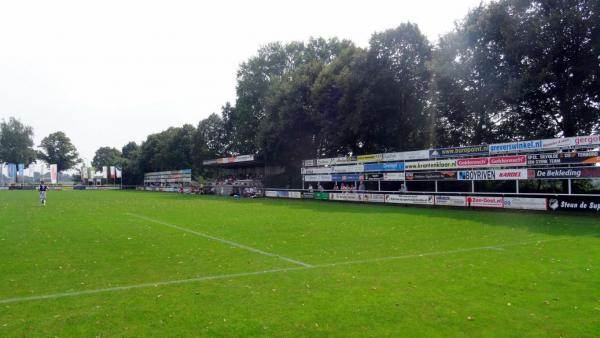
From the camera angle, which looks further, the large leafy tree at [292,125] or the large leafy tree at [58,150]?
the large leafy tree at [58,150]

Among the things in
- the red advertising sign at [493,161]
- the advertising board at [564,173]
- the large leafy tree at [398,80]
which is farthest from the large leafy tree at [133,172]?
the advertising board at [564,173]

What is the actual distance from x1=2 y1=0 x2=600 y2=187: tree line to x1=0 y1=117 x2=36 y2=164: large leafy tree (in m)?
71.7

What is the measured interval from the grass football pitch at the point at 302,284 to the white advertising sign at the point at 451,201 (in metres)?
11.3

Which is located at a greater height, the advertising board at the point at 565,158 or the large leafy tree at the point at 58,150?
the large leafy tree at the point at 58,150

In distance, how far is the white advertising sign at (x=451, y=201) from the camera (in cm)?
2691

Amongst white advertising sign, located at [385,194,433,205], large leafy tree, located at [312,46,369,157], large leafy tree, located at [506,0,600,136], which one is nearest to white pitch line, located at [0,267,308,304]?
white advertising sign, located at [385,194,433,205]

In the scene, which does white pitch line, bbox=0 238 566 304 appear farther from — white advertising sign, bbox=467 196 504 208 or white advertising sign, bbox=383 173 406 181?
white advertising sign, bbox=383 173 406 181

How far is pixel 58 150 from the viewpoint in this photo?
126875 millimetres

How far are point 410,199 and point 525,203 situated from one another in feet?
28.2

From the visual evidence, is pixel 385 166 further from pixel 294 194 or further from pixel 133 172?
pixel 133 172

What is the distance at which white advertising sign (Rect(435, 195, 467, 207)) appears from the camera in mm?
26914

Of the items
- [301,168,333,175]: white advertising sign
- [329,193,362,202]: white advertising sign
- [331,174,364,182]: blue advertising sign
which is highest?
[301,168,333,175]: white advertising sign

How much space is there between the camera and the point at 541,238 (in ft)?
45.8

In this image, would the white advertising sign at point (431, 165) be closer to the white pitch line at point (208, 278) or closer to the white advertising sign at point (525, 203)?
the white advertising sign at point (525, 203)
